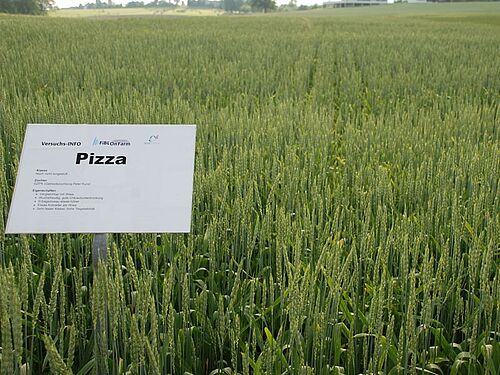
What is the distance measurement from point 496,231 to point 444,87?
5.12 metres

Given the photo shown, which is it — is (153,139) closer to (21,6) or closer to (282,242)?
(282,242)

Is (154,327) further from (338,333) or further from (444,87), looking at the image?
(444,87)

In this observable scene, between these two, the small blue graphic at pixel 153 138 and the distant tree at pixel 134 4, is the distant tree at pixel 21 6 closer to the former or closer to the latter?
the distant tree at pixel 134 4

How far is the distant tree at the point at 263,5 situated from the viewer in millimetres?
84688

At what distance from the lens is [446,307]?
2.01 meters

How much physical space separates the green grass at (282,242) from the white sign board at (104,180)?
105 mm

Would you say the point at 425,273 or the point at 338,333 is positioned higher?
the point at 425,273

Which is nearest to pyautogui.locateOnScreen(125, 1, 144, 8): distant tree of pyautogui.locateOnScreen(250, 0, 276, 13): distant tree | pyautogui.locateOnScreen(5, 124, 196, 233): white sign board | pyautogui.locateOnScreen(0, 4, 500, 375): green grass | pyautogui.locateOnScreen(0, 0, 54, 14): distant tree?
pyautogui.locateOnScreen(250, 0, 276, 13): distant tree

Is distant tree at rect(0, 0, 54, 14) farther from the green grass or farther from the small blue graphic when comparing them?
the small blue graphic

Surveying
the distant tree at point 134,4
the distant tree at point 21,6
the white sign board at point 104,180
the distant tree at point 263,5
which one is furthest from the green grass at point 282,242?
the distant tree at point 134,4

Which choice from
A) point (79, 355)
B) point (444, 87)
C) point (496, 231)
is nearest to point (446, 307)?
point (496, 231)

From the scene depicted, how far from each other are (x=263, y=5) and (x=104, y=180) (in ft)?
288

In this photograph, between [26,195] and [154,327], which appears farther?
[26,195]

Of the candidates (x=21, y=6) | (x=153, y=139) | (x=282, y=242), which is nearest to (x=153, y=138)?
(x=153, y=139)
